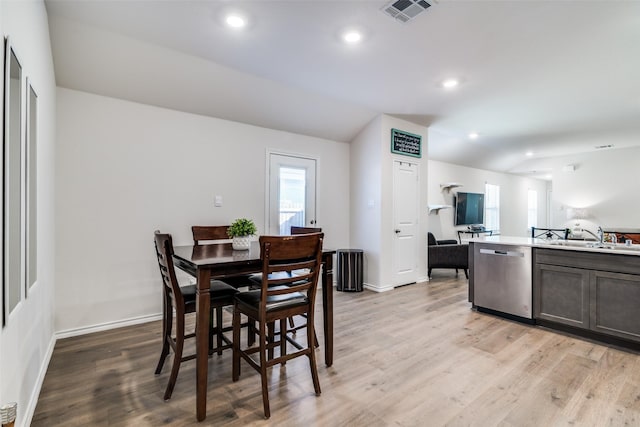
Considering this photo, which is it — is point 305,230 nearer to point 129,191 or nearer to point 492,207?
point 129,191

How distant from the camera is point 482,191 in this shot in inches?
321

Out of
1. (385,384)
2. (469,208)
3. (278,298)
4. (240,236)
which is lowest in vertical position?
(385,384)

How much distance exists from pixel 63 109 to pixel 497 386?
4303mm

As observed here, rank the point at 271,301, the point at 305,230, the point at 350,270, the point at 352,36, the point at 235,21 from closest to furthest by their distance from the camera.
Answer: the point at 271,301, the point at 235,21, the point at 352,36, the point at 305,230, the point at 350,270

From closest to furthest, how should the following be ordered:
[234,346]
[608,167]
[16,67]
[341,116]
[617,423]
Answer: [16,67] < [617,423] < [234,346] < [341,116] < [608,167]

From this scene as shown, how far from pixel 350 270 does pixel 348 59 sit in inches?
111

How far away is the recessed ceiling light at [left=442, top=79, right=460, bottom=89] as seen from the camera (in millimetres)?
3523

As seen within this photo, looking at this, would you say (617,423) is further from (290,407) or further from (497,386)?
(290,407)

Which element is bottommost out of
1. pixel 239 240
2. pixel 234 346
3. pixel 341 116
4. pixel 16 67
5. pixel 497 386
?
pixel 497 386

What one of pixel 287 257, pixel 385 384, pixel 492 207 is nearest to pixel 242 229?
pixel 287 257

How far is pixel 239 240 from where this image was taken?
100 inches

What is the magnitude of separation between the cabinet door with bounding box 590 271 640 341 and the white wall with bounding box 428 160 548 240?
400 cm

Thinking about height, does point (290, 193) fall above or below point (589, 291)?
above

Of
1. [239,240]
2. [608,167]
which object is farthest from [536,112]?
[239,240]
